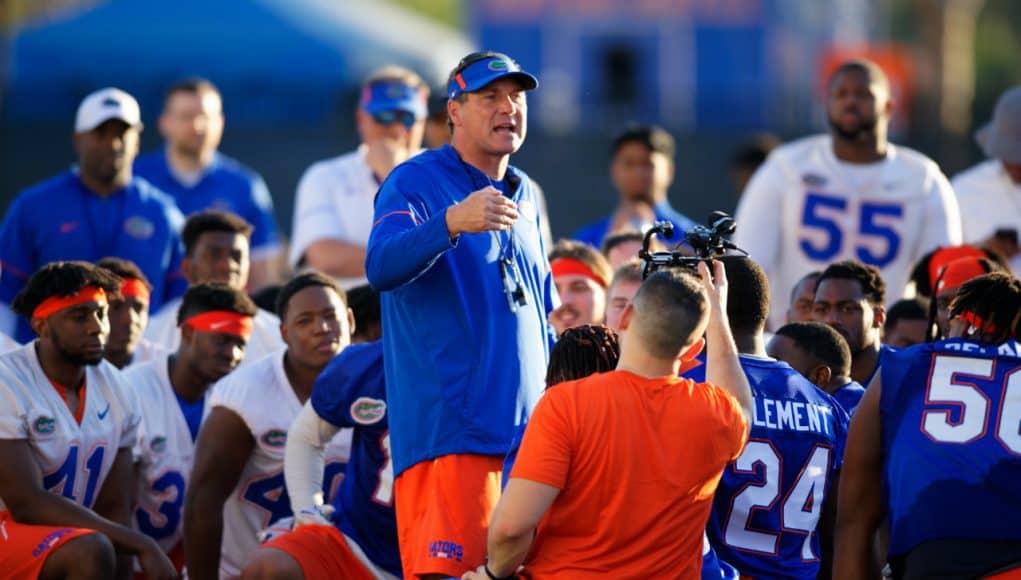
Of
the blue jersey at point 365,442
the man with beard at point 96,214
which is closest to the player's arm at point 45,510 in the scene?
the blue jersey at point 365,442

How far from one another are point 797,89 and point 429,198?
28.2 m

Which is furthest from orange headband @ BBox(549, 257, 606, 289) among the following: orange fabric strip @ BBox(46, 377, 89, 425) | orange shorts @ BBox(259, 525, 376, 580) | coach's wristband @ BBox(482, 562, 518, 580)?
coach's wristband @ BBox(482, 562, 518, 580)

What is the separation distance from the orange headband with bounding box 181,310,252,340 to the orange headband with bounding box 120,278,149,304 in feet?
1.17

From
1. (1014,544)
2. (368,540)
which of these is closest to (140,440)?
(368,540)

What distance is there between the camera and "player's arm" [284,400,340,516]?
6.39 meters

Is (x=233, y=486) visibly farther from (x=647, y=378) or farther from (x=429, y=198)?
(x=647, y=378)

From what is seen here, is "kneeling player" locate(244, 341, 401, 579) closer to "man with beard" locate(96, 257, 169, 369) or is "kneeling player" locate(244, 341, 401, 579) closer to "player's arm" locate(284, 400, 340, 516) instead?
"player's arm" locate(284, 400, 340, 516)

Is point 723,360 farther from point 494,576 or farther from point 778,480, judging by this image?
point 494,576

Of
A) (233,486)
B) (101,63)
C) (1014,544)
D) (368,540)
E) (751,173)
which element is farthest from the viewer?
(101,63)

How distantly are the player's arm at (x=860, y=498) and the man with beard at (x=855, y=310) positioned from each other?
1620 mm

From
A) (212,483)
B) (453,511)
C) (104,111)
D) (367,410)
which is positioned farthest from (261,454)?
(104,111)

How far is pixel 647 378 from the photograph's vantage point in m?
4.76

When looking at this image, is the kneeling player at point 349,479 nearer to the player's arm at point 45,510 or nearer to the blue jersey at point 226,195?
the player's arm at point 45,510

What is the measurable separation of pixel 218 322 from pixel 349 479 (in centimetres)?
138
